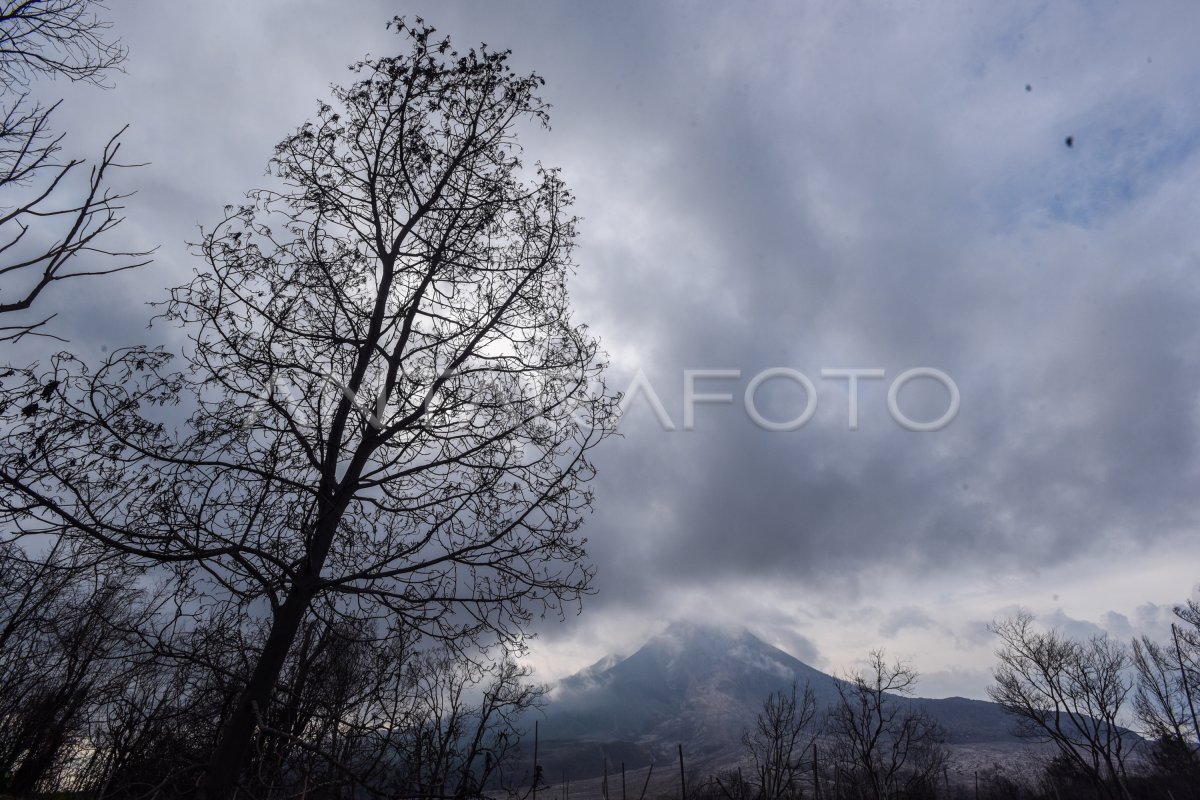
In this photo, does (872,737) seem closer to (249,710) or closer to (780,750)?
(780,750)

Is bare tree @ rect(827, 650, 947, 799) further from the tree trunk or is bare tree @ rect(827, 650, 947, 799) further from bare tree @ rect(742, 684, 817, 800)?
the tree trunk

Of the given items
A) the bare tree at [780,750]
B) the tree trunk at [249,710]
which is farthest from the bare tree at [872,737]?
the tree trunk at [249,710]

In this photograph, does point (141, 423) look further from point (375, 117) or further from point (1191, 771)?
point (1191, 771)

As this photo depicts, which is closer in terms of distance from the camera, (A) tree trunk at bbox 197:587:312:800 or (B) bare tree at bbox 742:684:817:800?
(A) tree trunk at bbox 197:587:312:800

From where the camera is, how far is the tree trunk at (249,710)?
316 centimetres

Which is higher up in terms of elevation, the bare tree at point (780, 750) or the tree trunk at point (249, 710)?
the tree trunk at point (249, 710)

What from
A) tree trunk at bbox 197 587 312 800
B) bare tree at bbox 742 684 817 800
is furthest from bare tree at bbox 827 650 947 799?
tree trunk at bbox 197 587 312 800

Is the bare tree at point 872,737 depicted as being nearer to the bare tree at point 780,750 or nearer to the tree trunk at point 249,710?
the bare tree at point 780,750

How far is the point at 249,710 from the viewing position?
3.34m

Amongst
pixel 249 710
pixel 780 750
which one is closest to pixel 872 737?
pixel 780 750

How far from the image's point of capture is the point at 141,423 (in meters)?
3.41

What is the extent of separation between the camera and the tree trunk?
3158 millimetres

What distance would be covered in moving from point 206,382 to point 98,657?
1705mm

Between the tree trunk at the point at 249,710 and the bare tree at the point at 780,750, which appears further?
the bare tree at the point at 780,750
